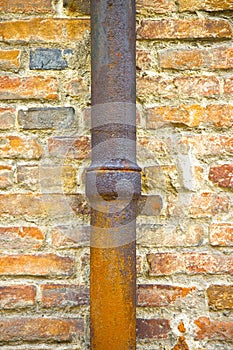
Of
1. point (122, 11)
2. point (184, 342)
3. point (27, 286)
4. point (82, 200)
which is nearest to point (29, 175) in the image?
point (82, 200)

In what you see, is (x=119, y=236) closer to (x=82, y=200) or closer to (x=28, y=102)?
(x=82, y=200)

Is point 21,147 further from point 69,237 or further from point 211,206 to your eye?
point 211,206

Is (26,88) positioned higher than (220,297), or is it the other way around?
(26,88)

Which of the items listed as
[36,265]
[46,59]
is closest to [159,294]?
[36,265]

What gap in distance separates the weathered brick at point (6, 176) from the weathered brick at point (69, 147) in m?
0.12

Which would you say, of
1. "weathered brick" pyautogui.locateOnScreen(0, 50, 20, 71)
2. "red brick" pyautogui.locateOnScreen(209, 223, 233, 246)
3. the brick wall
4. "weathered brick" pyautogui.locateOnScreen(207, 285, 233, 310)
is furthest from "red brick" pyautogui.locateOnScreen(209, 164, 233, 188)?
"weathered brick" pyautogui.locateOnScreen(0, 50, 20, 71)

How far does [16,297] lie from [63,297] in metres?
0.12

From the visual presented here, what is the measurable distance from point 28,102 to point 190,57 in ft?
1.47

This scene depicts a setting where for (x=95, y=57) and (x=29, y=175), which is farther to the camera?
(x=29, y=175)

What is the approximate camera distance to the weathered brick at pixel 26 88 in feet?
3.84

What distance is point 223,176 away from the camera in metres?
1.16

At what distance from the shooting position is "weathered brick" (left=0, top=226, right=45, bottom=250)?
1.15 m

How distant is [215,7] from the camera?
3.88 ft

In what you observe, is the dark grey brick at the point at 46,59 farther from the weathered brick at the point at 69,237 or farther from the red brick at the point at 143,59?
the weathered brick at the point at 69,237
